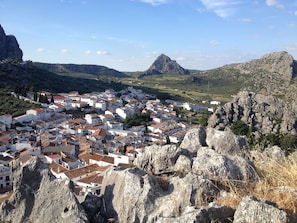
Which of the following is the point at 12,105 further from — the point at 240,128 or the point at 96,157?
the point at 240,128

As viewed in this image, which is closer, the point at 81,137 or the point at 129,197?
the point at 129,197

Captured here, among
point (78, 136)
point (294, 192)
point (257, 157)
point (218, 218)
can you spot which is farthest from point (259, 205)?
point (78, 136)

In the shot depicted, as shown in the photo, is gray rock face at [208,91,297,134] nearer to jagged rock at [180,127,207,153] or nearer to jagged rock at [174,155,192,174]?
jagged rock at [180,127,207,153]

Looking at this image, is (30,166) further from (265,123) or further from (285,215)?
(265,123)

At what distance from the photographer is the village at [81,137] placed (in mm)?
32106

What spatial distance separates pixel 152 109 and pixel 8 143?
42379mm

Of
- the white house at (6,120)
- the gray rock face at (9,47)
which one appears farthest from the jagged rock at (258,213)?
the gray rock face at (9,47)

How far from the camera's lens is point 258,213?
→ 4.07m

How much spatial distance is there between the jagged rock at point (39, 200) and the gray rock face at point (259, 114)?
44.2 m

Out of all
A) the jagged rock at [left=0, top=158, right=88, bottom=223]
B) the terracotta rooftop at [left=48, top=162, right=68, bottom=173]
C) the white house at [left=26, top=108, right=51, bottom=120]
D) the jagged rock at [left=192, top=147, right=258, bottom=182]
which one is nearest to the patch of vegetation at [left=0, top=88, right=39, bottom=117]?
the white house at [left=26, top=108, right=51, bottom=120]

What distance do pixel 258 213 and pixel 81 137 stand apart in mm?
47266

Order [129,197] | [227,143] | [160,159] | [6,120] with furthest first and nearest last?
[6,120]
[227,143]
[160,159]
[129,197]

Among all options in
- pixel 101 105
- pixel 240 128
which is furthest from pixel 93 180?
pixel 101 105

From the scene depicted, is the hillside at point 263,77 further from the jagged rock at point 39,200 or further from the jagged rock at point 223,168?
the jagged rock at point 39,200
